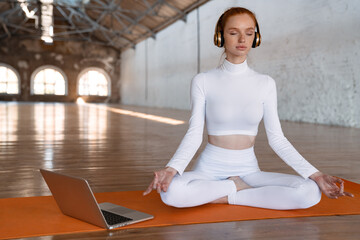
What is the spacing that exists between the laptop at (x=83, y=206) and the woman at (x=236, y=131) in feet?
0.81

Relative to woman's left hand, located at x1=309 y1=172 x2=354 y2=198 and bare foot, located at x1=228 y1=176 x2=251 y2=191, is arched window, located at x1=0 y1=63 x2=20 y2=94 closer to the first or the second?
bare foot, located at x1=228 y1=176 x2=251 y2=191

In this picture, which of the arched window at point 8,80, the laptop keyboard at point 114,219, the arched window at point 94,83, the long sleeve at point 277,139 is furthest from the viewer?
the arched window at point 94,83

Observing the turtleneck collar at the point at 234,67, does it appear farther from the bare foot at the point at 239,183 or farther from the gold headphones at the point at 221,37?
the bare foot at the point at 239,183

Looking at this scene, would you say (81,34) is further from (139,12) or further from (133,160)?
(133,160)

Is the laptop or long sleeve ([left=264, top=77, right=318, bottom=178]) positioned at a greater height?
long sleeve ([left=264, top=77, right=318, bottom=178])

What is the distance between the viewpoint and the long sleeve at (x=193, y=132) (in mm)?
2022

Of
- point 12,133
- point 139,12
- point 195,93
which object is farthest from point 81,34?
point 195,93

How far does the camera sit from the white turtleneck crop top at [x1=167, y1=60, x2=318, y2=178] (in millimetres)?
2260

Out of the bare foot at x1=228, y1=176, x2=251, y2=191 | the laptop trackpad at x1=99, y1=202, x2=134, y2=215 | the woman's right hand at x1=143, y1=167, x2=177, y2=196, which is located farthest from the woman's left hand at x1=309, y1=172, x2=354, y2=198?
the laptop trackpad at x1=99, y1=202, x2=134, y2=215

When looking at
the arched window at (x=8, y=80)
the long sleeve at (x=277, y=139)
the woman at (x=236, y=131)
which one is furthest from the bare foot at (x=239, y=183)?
the arched window at (x=8, y=80)

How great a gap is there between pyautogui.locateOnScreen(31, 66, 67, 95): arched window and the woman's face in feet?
84.5

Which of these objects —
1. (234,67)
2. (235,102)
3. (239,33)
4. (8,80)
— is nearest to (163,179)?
(235,102)

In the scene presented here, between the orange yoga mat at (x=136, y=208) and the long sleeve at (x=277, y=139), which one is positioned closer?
the orange yoga mat at (x=136, y=208)

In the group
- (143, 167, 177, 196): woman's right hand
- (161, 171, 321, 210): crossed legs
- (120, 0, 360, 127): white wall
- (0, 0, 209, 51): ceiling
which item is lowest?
(161, 171, 321, 210): crossed legs
